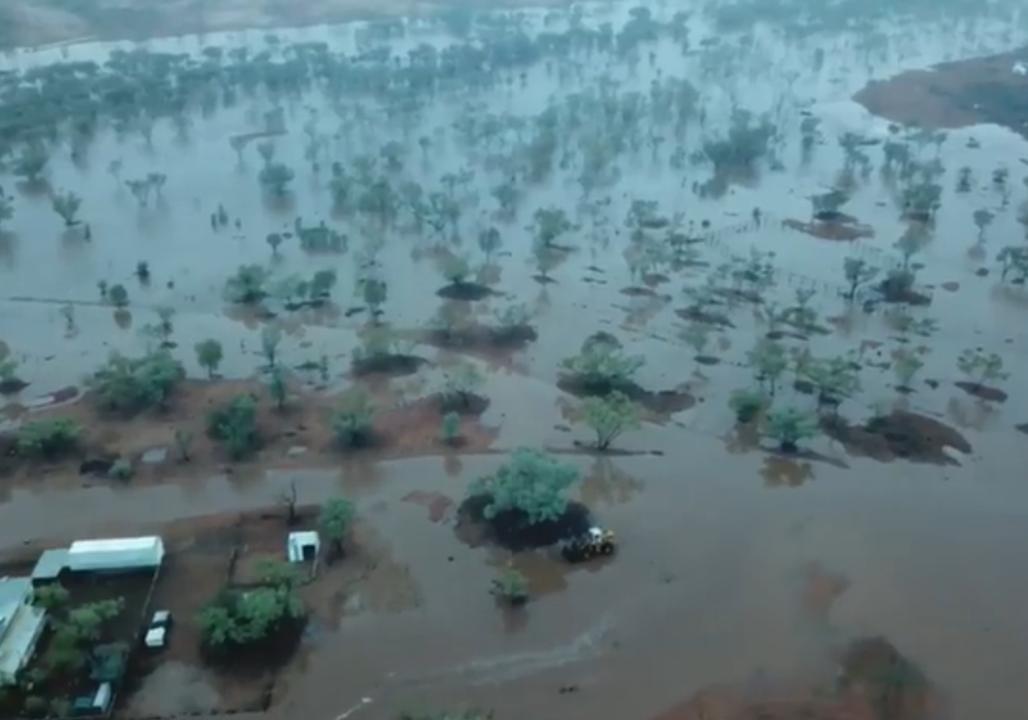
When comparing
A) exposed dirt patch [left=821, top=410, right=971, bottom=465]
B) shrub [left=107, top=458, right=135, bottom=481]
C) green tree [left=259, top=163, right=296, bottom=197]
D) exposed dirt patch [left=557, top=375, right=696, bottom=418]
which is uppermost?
green tree [left=259, top=163, right=296, bottom=197]

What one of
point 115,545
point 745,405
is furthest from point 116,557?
point 745,405

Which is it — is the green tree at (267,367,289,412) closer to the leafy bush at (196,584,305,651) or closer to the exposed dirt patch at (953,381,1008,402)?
the leafy bush at (196,584,305,651)

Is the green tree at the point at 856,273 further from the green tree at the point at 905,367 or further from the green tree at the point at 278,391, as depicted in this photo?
the green tree at the point at 278,391

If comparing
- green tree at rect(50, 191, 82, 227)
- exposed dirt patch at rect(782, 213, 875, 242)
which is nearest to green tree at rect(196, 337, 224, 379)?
green tree at rect(50, 191, 82, 227)

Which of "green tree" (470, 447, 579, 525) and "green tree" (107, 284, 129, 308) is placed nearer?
"green tree" (470, 447, 579, 525)

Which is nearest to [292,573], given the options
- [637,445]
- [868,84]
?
[637,445]

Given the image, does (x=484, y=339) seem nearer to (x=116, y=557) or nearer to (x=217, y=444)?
(x=217, y=444)
